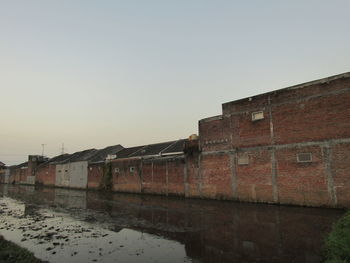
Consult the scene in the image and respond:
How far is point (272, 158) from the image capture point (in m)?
14.9

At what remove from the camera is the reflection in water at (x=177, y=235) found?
251 inches

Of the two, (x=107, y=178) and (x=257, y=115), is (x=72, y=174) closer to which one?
(x=107, y=178)

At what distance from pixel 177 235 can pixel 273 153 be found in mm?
9200

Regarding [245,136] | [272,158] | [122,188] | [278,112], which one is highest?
[278,112]

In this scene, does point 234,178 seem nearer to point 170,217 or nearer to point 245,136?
point 245,136

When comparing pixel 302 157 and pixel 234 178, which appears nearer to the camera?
pixel 302 157

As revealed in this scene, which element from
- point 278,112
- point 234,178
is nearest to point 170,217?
point 234,178

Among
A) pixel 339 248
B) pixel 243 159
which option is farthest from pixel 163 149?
→ pixel 339 248

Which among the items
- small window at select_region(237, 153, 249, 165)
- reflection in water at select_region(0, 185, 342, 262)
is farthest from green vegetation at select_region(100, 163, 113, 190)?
small window at select_region(237, 153, 249, 165)

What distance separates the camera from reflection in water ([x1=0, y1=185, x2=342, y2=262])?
6.39 meters

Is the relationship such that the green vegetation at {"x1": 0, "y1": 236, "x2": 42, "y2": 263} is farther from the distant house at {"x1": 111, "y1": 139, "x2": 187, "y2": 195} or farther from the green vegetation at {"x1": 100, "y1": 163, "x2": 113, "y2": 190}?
the green vegetation at {"x1": 100, "y1": 163, "x2": 113, "y2": 190}

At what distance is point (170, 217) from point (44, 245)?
5585 millimetres

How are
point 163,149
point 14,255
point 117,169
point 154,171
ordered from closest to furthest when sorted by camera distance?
point 14,255 → point 154,171 → point 163,149 → point 117,169

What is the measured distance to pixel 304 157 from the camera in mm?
13656
